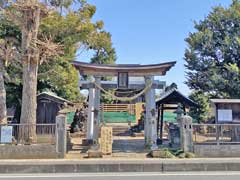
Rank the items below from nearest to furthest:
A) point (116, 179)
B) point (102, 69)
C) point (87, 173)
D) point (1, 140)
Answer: point (116, 179)
point (87, 173)
point (1, 140)
point (102, 69)

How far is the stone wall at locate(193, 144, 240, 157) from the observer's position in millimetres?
12602

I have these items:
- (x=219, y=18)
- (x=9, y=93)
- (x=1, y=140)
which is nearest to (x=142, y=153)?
(x=1, y=140)

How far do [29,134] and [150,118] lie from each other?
5866 millimetres

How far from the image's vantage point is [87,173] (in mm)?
9977

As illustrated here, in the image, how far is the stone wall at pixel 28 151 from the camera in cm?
1206

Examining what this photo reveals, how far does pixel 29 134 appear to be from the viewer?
1284cm

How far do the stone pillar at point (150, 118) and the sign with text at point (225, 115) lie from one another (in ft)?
10.4

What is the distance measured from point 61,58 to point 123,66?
23.7 ft

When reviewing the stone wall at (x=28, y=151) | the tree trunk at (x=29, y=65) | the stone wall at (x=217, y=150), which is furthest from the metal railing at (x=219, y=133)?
the tree trunk at (x=29, y=65)

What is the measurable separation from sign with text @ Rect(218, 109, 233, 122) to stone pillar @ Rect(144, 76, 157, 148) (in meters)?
3.18

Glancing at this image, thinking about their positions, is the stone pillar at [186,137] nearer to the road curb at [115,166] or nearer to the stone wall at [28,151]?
the road curb at [115,166]

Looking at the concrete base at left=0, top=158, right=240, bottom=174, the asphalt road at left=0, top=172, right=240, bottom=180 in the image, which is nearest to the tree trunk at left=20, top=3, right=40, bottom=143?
the concrete base at left=0, top=158, right=240, bottom=174

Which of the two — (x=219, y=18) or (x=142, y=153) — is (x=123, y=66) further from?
(x=219, y=18)

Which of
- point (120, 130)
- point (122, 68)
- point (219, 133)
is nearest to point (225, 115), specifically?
point (219, 133)
